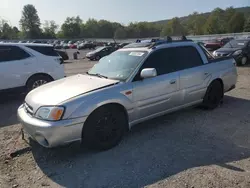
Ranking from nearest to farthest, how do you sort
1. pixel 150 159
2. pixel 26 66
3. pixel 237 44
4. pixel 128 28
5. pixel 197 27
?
pixel 150 159
pixel 26 66
pixel 237 44
pixel 197 27
pixel 128 28

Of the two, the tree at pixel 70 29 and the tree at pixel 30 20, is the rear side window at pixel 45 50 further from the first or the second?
the tree at pixel 70 29

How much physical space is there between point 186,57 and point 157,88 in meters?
1.17

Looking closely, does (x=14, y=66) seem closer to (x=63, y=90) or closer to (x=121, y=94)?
(x=63, y=90)

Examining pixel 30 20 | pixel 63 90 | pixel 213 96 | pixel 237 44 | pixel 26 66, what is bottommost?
pixel 213 96

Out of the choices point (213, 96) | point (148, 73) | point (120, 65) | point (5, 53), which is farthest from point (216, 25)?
point (148, 73)

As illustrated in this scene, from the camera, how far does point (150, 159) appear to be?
354 centimetres

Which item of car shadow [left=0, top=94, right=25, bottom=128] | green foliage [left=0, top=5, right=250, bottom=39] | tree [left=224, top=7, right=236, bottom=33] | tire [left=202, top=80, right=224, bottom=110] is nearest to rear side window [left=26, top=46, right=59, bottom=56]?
car shadow [left=0, top=94, right=25, bottom=128]

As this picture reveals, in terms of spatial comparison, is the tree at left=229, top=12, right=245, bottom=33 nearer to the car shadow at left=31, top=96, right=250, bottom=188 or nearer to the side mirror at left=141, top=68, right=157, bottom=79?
the car shadow at left=31, top=96, right=250, bottom=188

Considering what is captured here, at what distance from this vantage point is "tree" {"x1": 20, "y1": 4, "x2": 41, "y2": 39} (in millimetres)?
114438

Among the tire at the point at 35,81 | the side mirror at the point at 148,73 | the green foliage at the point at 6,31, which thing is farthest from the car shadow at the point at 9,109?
the green foliage at the point at 6,31

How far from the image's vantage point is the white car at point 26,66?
6766mm

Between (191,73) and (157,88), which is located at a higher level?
(191,73)

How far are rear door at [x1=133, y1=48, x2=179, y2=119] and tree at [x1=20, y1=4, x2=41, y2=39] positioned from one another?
117m

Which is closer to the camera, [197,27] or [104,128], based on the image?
[104,128]
